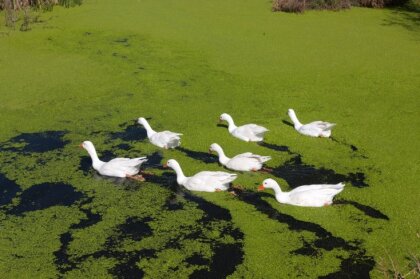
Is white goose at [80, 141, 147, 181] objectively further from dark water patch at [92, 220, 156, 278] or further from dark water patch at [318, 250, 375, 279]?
dark water patch at [318, 250, 375, 279]

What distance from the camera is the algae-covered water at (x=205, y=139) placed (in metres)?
4.54

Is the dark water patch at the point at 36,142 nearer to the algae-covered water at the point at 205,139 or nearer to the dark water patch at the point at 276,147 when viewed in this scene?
the algae-covered water at the point at 205,139

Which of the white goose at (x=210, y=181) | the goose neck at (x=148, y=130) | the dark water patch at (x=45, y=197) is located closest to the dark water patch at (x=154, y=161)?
the goose neck at (x=148, y=130)

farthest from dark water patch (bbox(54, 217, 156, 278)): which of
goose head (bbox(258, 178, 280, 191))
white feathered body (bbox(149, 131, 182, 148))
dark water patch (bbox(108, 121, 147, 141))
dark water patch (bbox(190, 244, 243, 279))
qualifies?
dark water patch (bbox(108, 121, 147, 141))

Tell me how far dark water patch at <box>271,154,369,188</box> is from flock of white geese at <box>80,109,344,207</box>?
9.8 inches

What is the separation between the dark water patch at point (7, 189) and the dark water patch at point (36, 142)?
62cm

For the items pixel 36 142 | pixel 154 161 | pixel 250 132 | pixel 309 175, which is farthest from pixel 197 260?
pixel 36 142

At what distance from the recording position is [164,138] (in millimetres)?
6262

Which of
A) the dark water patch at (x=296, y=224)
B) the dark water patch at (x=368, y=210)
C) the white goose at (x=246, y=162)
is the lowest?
the dark water patch at (x=296, y=224)

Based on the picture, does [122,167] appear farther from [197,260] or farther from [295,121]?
[295,121]

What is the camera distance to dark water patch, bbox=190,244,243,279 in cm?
427

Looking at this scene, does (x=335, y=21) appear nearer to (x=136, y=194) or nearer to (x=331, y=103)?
(x=331, y=103)

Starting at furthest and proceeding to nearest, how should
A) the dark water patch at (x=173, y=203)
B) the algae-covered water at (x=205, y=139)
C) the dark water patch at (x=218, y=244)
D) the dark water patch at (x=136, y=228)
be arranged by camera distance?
the dark water patch at (x=173, y=203), the dark water patch at (x=136, y=228), the algae-covered water at (x=205, y=139), the dark water patch at (x=218, y=244)

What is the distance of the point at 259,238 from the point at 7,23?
27.1 ft
